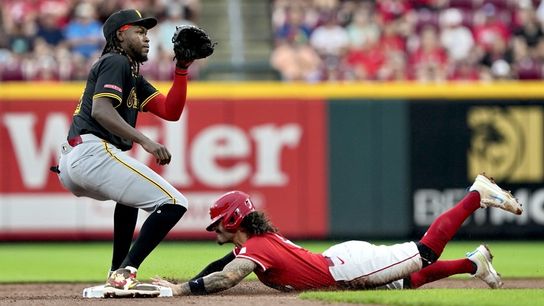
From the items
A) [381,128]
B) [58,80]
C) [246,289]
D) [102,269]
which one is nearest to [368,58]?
[381,128]

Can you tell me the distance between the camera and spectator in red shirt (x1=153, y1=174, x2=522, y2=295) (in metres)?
7.59

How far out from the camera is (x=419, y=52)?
15977 millimetres

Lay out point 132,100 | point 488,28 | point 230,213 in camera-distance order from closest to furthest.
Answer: point 230,213
point 132,100
point 488,28

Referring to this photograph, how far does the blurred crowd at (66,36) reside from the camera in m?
14.8

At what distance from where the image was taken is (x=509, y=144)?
1435cm

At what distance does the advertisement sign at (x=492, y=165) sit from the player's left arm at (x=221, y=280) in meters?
7.04

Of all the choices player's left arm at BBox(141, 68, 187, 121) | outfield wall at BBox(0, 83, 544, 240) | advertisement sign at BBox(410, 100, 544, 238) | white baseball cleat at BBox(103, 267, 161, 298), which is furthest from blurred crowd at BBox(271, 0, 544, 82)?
white baseball cleat at BBox(103, 267, 161, 298)

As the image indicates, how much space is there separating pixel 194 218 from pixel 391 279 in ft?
21.7

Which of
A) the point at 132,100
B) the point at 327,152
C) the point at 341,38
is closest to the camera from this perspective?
the point at 132,100

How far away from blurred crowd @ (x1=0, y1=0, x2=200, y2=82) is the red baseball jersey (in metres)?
7.40

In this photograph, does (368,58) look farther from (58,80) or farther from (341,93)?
(58,80)

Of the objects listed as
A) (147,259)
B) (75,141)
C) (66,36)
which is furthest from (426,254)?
(66,36)

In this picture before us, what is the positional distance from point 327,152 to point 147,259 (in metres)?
3.71

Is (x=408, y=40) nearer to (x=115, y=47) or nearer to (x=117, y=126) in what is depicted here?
(x=115, y=47)
